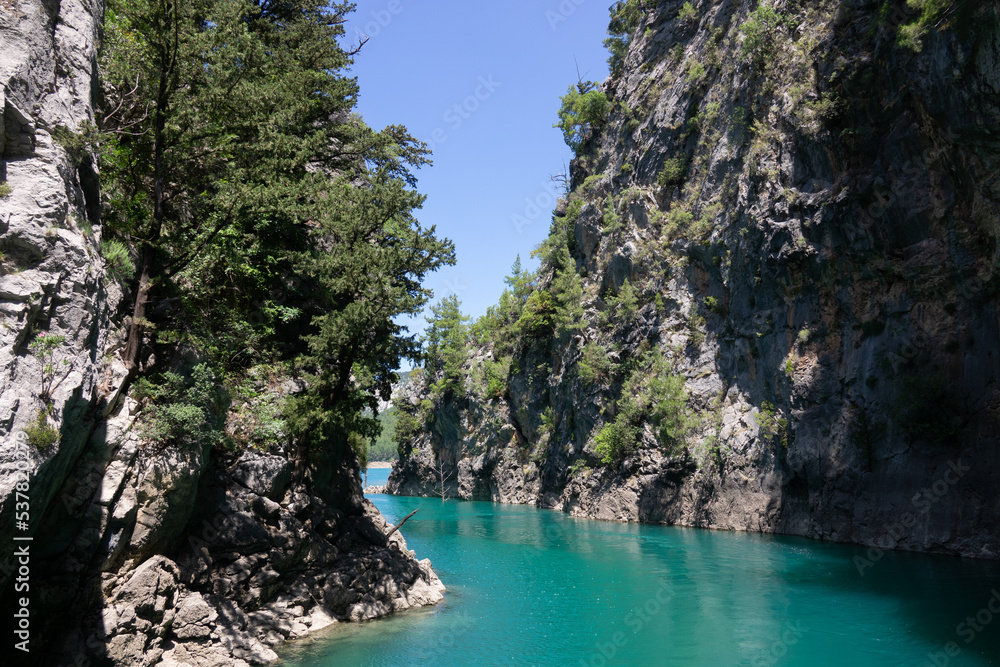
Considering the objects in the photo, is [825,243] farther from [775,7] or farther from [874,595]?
[874,595]

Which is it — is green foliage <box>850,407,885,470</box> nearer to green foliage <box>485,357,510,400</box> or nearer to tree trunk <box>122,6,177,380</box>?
tree trunk <box>122,6,177,380</box>

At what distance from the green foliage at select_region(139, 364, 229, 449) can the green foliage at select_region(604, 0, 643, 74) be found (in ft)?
173

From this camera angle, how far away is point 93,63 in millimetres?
10711

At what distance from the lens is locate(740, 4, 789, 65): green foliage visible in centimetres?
3253

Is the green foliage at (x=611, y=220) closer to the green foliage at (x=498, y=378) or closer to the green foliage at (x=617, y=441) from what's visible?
the green foliage at (x=617, y=441)

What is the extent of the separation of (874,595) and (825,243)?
17061mm

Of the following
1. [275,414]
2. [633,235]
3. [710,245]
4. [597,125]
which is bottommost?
[275,414]

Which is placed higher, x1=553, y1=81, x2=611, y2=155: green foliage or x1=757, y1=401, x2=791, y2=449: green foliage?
x1=553, y1=81, x2=611, y2=155: green foliage

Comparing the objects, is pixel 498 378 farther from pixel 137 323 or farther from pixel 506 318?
pixel 137 323

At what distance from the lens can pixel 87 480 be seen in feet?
35.1

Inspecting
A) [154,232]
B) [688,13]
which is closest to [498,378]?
[688,13]

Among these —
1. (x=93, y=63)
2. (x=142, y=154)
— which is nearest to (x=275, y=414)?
(x=142, y=154)

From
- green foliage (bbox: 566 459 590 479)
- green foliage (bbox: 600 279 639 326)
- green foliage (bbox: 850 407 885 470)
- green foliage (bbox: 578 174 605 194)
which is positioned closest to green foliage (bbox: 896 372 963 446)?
Answer: green foliage (bbox: 850 407 885 470)

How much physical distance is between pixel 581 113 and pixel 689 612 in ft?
161
